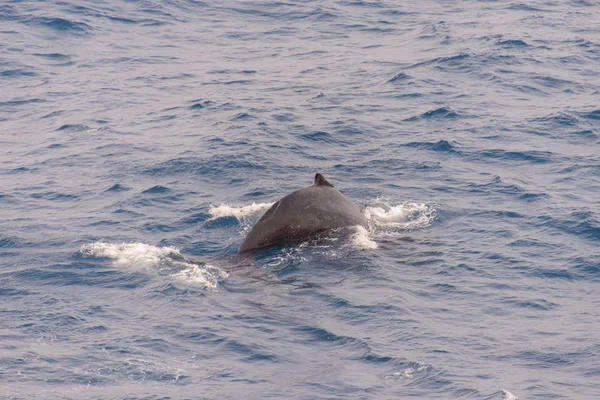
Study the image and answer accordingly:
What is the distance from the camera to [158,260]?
70.0 feet

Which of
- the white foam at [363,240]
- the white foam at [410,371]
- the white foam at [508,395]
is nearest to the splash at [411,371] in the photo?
the white foam at [410,371]

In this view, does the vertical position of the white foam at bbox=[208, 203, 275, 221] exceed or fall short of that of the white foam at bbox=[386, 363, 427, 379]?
it falls short

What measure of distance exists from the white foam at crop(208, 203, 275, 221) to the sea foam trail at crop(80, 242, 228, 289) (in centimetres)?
261

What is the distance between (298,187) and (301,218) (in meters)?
4.91

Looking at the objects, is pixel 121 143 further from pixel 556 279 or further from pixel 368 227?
pixel 556 279

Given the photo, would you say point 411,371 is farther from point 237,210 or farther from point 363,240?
point 237,210

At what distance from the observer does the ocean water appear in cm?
1659

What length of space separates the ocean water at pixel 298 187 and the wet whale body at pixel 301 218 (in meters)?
0.49

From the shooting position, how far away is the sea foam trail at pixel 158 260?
2014 cm

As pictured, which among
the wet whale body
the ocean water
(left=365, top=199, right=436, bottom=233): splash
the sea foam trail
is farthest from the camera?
(left=365, top=199, right=436, bottom=233): splash

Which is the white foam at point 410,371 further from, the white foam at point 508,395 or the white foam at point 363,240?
the white foam at point 363,240

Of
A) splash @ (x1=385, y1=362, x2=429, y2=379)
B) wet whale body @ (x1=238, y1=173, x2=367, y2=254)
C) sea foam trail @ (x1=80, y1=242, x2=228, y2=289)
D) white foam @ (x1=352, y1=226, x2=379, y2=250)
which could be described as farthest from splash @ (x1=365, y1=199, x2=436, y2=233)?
splash @ (x1=385, y1=362, x2=429, y2=379)

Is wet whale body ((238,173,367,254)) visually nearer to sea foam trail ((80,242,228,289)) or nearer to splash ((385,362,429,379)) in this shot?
sea foam trail ((80,242,228,289))

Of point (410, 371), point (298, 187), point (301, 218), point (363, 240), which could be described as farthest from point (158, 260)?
point (410, 371)
